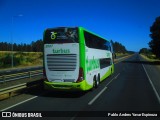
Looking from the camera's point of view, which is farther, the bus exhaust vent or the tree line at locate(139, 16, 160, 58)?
the tree line at locate(139, 16, 160, 58)

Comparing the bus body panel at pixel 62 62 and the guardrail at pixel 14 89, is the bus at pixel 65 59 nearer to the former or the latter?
the bus body panel at pixel 62 62

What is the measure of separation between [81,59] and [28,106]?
4099 millimetres

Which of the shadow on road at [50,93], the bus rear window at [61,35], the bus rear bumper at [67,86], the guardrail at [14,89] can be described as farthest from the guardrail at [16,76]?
the bus rear window at [61,35]

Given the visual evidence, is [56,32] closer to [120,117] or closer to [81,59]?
[81,59]

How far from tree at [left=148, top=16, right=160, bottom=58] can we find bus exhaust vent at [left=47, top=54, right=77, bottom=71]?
57.5m

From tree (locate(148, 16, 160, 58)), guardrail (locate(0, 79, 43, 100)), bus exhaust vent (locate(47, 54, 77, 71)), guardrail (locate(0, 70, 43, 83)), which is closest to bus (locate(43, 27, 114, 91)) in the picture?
bus exhaust vent (locate(47, 54, 77, 71))

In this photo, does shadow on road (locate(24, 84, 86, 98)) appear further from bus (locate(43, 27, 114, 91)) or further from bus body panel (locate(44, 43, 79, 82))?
bus body panel (locate(44, 43, 79, 82))

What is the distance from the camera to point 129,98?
Result: 47.8ft

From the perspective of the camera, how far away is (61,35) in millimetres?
15203

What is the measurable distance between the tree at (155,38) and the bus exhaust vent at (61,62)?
57547 millimetres

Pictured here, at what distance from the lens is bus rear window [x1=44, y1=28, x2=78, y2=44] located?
1505 centimetres

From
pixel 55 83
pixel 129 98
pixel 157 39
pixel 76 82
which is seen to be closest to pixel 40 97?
pixel 55 83

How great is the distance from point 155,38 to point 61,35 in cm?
5952

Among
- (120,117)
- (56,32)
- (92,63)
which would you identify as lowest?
(120,117)
